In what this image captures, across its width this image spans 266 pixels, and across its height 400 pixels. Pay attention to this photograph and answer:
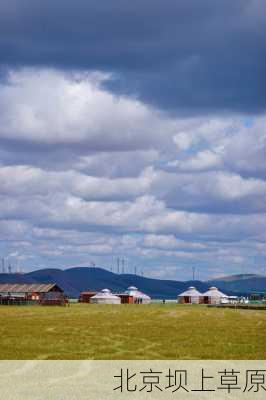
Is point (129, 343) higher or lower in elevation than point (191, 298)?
lower

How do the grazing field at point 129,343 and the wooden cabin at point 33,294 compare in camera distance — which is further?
the wooden cabin at point 33,294

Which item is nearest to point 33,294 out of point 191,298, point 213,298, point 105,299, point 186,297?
point 105,299

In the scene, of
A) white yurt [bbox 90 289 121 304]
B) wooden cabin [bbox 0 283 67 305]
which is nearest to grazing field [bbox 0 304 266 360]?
wooden cabin [bbox 0 283 67 305]

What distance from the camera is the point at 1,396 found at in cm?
2166

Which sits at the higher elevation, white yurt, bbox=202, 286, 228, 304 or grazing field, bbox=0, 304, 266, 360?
white yurt, bbox=202, 286, 228, 304

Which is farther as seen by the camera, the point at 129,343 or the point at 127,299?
the point at 127,299

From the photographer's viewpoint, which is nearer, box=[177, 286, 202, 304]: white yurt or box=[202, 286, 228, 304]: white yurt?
box=[202, 286, 228, 304]: white yurt

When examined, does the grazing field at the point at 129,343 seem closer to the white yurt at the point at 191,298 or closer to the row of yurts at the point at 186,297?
the row of yurts at the point at 186,297

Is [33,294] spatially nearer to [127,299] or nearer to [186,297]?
[127,299]

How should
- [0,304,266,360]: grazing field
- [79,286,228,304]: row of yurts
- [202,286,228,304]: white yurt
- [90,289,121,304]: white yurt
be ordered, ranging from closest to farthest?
[0,304,266,360]: grazing field
[90,289,121,304]: white yurt
[79,286,228,304]: row of yurts
[202,286,228,304]: white yurt

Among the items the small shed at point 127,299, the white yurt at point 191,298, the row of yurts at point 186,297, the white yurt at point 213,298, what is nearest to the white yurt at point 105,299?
the row of yurts at point 186,297

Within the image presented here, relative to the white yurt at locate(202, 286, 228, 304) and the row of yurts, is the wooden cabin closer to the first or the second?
the row of yurts

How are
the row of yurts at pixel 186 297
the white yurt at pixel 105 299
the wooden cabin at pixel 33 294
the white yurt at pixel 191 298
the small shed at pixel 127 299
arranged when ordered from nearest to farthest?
1. the wooden cabin at pixel 33 294
2. the white yurt at pixel 105 299
3. the small shed at pixel 127 299
4. the row of yurts at pixel 186 297
5. the white yurt at pixel 191 298

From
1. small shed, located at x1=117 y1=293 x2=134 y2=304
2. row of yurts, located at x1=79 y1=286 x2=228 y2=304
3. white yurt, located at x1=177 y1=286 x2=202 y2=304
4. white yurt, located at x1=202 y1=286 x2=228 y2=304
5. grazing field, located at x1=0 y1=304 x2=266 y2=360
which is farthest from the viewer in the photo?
white yurt, located at x1=177 y1=286 x2=202 y2=304
